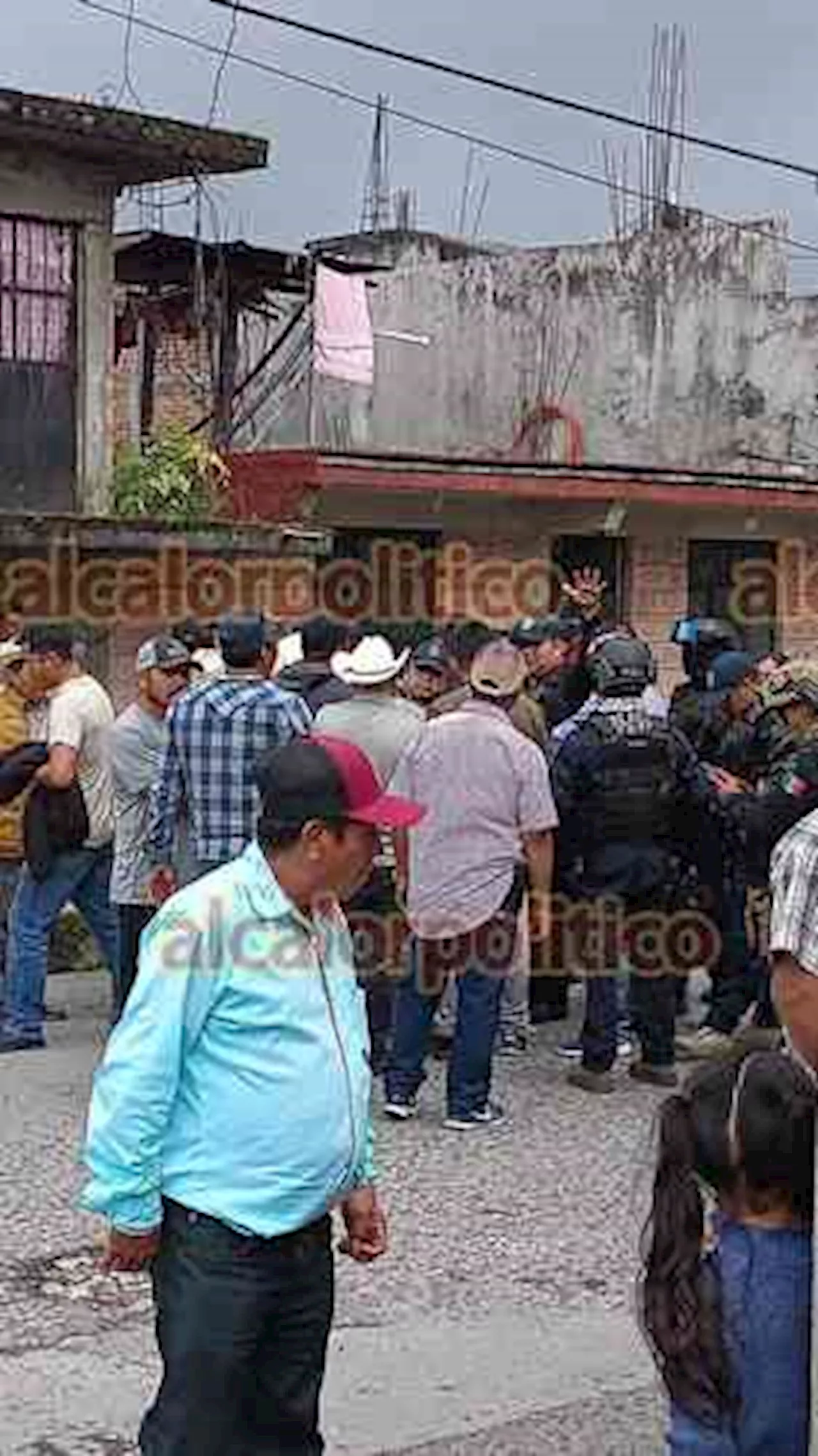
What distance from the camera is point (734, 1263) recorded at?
362 centimetres

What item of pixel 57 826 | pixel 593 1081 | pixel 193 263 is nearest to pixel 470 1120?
pixel 593 1081

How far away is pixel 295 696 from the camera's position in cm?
855

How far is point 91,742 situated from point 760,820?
2.90 meters

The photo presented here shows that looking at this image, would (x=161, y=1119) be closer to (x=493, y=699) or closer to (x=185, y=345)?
(x=493, y=699)

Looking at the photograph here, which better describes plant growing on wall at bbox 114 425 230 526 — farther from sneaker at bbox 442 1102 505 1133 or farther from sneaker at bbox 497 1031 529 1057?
sneaker at bbox 442 1102 505 1133

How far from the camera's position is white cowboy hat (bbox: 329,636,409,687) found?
342 inches

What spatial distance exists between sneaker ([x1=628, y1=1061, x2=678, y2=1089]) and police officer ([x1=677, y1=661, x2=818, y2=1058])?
0.47ft

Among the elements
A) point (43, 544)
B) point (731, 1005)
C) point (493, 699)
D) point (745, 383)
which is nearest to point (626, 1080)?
point (731, 1005)

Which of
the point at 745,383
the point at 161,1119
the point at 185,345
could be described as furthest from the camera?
the point at 745,383

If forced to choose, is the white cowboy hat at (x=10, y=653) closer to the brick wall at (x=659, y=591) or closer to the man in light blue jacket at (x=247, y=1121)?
the man in light blue jacket at (x=247, y=1121)

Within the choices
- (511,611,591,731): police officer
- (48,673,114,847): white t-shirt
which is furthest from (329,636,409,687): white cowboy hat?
(48,673,114,847): white t-shirt

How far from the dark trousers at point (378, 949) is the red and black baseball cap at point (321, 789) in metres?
4.70

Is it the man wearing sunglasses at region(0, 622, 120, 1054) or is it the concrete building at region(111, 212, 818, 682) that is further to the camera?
the concrete building at region(111, 212, 818, 682)

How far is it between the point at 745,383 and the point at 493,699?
1576 centimetres
